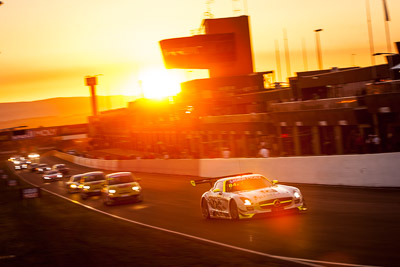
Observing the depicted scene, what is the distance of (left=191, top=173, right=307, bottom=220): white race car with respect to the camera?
1430 centimetres

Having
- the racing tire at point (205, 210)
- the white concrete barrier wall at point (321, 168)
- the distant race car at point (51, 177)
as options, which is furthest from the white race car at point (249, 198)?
the distant race car at point (51, 177)

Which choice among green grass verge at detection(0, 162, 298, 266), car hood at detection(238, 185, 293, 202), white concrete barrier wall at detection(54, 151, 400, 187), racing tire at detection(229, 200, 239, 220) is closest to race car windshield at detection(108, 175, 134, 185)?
green grass verge at detection(0, 162, 298, 266)

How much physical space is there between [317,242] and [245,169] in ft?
62.1

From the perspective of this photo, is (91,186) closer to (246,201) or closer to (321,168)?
(321,168)

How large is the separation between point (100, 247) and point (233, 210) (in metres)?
3.79

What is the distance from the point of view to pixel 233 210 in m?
15.0

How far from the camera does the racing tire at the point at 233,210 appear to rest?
14829mm

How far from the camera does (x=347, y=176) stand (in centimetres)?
2169

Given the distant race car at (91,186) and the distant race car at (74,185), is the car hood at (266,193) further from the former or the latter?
the distant race car at (74,185)

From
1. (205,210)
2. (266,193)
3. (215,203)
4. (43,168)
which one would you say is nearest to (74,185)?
(205,210)

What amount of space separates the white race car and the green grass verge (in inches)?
76.1

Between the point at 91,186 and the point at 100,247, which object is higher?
the point at 91,186

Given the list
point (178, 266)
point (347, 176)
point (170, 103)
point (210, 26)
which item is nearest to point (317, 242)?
point (178, 266)

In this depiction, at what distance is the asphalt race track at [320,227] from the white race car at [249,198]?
0.30 metres
